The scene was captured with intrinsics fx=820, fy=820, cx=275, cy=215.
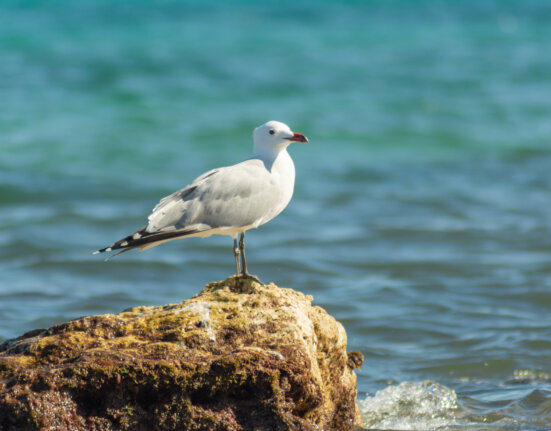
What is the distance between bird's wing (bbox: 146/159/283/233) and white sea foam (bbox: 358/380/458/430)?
4.70 ft

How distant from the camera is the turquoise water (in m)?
6.53

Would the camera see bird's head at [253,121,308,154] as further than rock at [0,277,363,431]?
Yes

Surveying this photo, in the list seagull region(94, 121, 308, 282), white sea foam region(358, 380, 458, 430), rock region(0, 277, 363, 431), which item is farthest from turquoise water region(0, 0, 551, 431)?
seagull region(94, 121, 308, 282)

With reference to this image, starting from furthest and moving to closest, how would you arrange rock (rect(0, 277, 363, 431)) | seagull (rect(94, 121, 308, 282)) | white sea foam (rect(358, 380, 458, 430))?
white sea foam (rect(358, 380, 458, 430)) → seagull (rect(94, 121, 308, 282)) → rock (rect(0, 277, 363, 431))

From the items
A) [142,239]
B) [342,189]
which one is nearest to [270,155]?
[142,239]

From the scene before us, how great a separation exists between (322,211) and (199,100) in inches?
302

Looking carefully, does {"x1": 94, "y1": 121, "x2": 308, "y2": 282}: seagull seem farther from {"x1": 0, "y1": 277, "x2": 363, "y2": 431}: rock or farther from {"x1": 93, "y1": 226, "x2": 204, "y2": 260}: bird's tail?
{"x1": 0, "y1": 277, "x2": 363, "y2": 431}: rock

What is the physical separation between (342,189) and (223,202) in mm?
6814

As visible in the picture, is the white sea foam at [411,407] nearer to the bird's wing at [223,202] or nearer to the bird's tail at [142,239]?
the bird's wing at [223,202]

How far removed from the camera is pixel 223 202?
471cm

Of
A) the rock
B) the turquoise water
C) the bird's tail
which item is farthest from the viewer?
the turquoise water

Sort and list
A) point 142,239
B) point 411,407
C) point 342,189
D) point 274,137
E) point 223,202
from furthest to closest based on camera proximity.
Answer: point 342,189 → point 411,407 → point 274,137 → point 223,202 → point 142,239

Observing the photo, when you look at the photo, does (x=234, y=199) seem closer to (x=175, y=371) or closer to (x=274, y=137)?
(x=274, y=137)

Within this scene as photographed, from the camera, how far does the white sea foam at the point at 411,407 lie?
16.3 feet
